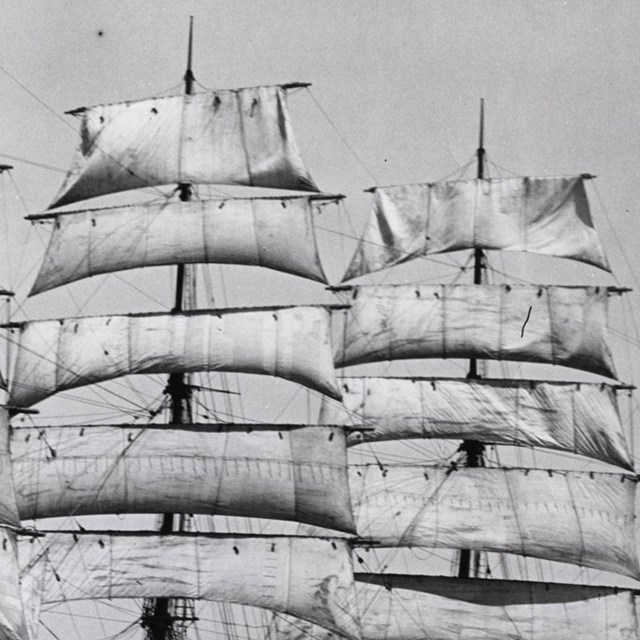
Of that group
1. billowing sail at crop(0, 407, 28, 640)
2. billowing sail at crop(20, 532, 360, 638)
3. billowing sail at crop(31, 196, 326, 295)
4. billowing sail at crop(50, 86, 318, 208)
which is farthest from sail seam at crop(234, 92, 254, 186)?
billowing sail at crop(0, 407, 28, 640)

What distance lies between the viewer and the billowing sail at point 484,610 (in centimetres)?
5575

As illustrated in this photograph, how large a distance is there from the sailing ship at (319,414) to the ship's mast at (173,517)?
0.07m

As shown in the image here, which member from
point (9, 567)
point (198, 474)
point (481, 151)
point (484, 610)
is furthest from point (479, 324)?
point (9, 567)

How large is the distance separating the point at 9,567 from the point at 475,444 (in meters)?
13.8

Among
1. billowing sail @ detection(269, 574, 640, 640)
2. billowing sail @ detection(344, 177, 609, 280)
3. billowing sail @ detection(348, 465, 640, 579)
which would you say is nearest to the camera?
billowing sail @ detection(269, 574, 640, 640)

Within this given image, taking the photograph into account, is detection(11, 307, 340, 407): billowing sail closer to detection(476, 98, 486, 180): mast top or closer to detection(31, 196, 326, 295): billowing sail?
detection(31, 196, 326, 295): billowing sail

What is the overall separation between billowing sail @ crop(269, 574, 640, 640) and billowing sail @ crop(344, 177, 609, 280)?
7.61 meters

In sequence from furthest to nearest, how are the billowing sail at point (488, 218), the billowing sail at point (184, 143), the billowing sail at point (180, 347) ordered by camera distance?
the billowing sail at point (488, 218), the billowing sail at point (184, 143), the billowing sail at point (180, 347)

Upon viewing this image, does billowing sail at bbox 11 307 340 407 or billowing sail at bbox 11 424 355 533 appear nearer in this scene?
billowing sail at bbox 11 424 355 533

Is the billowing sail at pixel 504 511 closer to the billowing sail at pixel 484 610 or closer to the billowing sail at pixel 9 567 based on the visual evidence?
the billowing sail at pixel 484 610

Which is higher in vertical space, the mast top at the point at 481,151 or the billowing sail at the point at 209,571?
the mast top at the point at 481,151

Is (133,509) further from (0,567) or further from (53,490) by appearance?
(0,567)

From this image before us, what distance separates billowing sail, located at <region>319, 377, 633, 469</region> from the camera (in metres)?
56.4

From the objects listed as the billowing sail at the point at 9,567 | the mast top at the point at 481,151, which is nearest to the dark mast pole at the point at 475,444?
the mast top at the point at 481,151
